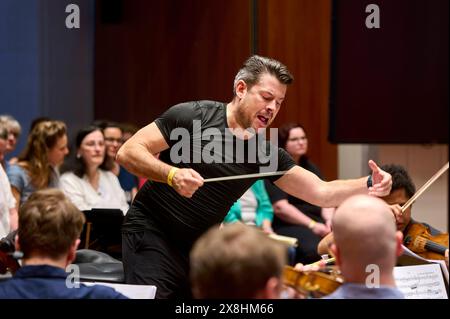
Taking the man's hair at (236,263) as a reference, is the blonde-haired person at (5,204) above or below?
below

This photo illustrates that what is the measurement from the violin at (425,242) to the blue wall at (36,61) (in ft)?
10.9

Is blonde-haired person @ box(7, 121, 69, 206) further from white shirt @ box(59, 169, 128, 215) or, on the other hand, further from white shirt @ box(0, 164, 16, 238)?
white shirt @ box(0, 164, 16, 238)

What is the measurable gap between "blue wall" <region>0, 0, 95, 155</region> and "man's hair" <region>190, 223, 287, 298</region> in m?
4.30

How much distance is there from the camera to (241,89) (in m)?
3.08

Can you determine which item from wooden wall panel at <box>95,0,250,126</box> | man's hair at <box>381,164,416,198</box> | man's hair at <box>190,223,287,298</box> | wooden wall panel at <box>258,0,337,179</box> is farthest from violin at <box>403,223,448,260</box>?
wooden wall panel at <box>258,0,337,179</box>

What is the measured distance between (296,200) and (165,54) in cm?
156

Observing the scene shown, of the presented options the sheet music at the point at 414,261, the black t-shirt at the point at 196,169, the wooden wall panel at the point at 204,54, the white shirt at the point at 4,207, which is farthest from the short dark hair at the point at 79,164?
the sheet music at the point at 414,261

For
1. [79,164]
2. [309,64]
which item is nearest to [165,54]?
[309,64]

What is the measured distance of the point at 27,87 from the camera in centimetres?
585

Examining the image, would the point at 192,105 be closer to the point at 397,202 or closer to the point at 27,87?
the point at 397,202

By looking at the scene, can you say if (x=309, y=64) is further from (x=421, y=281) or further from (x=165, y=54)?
(x=421, y=281)

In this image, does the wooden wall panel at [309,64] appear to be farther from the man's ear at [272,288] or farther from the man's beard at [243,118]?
the man's ear at [272,288]

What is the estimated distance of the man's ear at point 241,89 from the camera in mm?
3065
